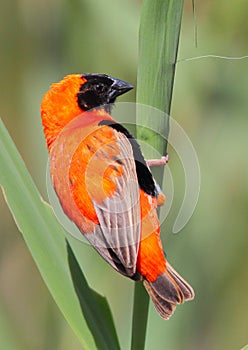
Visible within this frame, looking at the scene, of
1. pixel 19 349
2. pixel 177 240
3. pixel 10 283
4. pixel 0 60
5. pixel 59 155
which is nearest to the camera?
pixel 59 155

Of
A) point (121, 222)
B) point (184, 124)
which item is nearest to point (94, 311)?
point (121, 222)

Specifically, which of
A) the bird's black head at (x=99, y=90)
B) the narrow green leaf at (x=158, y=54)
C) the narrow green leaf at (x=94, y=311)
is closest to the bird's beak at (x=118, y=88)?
the bird's black head at (x=99, y=90)

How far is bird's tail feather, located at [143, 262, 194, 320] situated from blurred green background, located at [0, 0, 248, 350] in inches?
10.8

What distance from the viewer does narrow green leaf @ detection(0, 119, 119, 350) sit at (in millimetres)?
1004

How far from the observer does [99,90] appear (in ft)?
3.82

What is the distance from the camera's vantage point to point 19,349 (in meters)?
1.45

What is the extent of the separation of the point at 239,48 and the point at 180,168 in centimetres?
31

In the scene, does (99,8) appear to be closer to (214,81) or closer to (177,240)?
(214,81)

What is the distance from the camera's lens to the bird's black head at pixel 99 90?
112 cm

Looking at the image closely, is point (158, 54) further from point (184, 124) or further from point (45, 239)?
point (184, 124)

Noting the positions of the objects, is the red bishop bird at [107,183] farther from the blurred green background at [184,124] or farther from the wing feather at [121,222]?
the blurred green background at [184,124]

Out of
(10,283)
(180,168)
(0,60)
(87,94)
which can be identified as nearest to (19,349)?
(10,283)

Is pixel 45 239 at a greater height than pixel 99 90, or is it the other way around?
pixel 99 90

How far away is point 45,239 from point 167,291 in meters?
0.21
